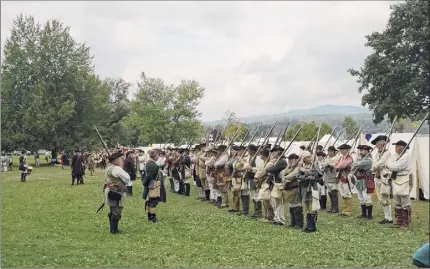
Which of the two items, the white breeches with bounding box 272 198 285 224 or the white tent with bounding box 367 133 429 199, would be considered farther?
the white tent with bounding box 367 133 429 199

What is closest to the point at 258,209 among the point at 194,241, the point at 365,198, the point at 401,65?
the point at 365,198

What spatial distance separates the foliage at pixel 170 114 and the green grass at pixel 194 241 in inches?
1608

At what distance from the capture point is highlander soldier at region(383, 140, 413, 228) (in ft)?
41.3

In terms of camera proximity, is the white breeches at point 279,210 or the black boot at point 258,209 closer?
the white breeches at point 279,210

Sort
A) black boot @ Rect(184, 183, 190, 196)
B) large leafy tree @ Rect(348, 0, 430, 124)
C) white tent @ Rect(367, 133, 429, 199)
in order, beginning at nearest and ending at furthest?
white tent @ Rect(367, 133, 429, 199) → black boot @ Rect(184, 183, 190, 196) → large leafy tree @ Rect(348, 0, 430, 124)

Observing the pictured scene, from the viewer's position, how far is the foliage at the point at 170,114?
5744 centimetres

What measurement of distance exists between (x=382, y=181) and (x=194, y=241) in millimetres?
5465

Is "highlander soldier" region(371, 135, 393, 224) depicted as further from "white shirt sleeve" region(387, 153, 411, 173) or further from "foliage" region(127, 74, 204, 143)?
"foliage" region(127, 74, 204, 143)

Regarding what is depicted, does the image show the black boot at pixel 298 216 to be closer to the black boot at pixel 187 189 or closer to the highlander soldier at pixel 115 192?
the highlander soldier at pixel 115 192

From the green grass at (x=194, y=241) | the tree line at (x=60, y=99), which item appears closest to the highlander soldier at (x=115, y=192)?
the green grass at (x=194, y=241)

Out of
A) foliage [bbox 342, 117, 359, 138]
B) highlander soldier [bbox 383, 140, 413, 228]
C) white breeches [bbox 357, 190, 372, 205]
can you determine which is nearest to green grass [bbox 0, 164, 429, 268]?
highlander soldier [bbox 383, 140, 413, 228]

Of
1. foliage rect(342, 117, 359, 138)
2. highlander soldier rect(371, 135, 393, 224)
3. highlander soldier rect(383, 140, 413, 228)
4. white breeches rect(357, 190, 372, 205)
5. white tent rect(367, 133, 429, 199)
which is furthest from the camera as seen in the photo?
foliage rect(342, 117, 359, 138)

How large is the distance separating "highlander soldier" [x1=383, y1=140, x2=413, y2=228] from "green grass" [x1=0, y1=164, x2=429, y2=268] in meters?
0.39

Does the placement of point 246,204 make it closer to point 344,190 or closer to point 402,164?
point 344,190
